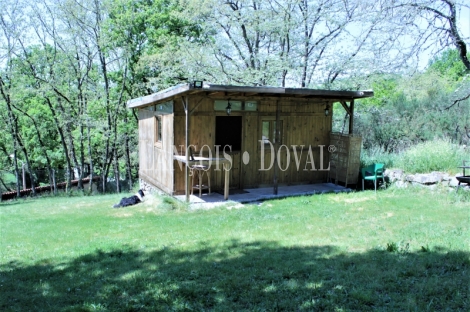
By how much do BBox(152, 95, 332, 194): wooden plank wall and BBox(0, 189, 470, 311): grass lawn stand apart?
1897 mm

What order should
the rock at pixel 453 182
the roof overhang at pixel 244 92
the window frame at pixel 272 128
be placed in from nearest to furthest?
the roof overhang at pixel 244 92 → the rock at pixel 453 182 → the window frame at pixel 272 128

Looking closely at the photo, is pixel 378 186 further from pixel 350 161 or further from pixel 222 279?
pixel 222 279

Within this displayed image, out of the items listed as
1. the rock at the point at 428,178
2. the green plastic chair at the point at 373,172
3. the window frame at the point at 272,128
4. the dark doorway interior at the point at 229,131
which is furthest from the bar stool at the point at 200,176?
the rock at the point at 428,178

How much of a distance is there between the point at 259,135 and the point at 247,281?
633 centimetres

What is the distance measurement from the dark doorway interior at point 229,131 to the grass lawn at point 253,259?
213 cm

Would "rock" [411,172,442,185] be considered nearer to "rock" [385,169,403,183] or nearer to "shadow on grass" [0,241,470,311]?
"rock" [385,169,403,183]

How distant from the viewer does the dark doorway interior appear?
9336mm

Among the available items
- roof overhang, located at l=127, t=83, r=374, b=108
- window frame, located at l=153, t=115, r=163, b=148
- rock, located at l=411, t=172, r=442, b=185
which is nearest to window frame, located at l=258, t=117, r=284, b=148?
roof overhang, located at l=127, t=83, r=374, b=108

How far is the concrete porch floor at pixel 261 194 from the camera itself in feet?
28.0

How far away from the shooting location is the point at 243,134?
31.3 feet

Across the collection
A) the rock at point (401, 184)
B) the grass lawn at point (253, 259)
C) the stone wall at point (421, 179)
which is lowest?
the grass lawn at point (253, 259)

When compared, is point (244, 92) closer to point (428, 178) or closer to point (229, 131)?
point (229, 131)

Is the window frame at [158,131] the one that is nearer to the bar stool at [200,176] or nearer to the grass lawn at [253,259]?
the bar stool at [200,176]

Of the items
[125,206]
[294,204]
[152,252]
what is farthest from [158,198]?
[152,252]
